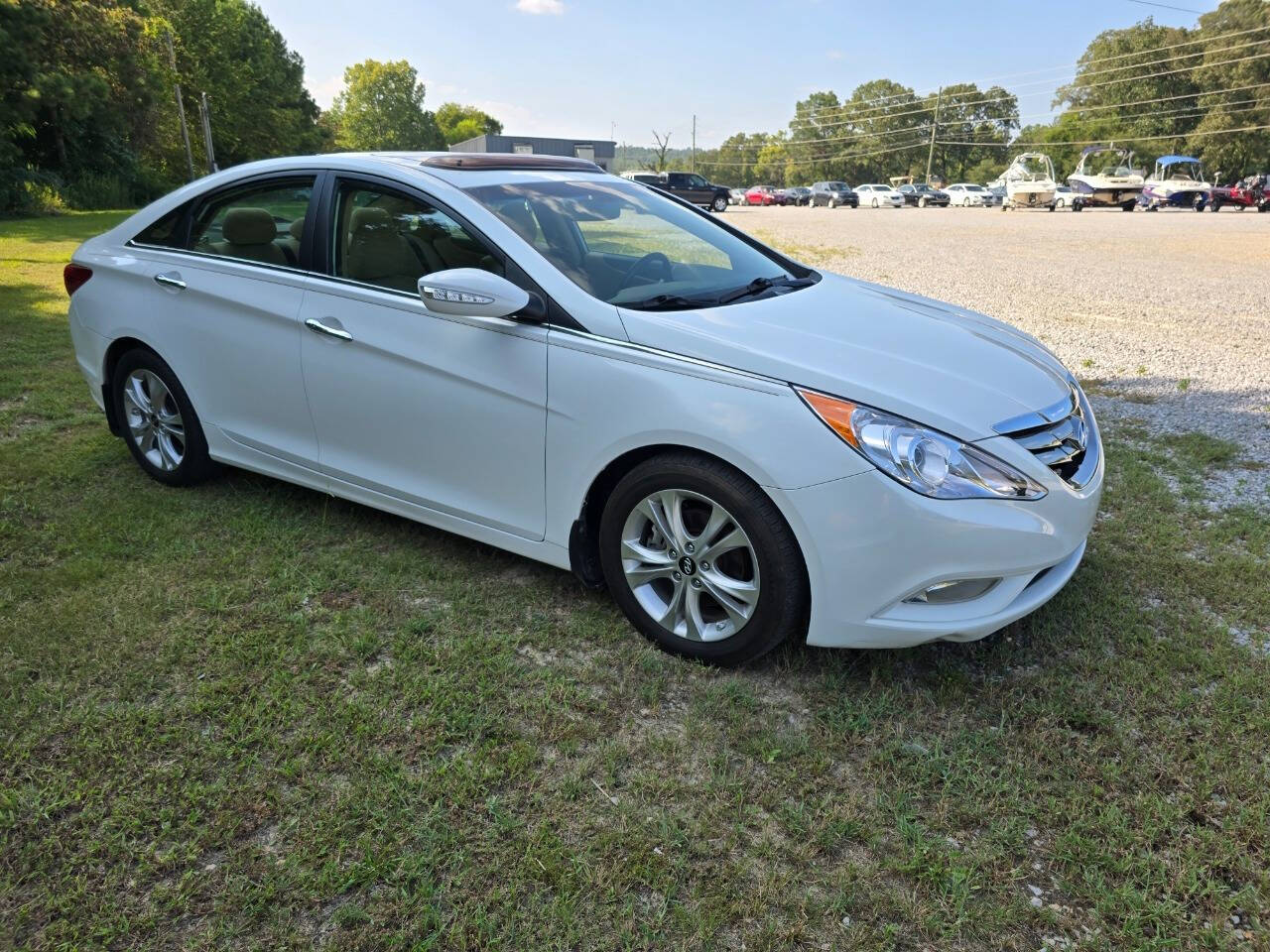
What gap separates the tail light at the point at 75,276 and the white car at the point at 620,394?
0.32m

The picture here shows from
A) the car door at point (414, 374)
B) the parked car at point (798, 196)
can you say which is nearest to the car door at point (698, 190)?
the parked car at point (798, 196)

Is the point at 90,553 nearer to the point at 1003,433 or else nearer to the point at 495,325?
the point at 495,325

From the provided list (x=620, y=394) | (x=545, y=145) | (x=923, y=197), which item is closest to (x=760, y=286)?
(x=620, y=394)

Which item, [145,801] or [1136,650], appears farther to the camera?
[1136,650]

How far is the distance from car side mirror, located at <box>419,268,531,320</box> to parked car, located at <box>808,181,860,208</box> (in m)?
51.4

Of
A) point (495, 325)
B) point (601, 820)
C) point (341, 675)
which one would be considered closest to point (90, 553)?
point (341, 675)

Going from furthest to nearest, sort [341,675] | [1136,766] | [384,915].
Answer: [341,675] → [1136,766] → [384,915]

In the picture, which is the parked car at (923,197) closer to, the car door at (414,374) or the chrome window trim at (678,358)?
the car door at (414,374)

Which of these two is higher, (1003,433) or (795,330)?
(795,330)

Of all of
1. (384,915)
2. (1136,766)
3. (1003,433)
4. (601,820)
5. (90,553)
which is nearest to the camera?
(384,915)

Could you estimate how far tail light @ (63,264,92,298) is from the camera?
4.41m

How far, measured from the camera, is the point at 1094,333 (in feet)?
27.9

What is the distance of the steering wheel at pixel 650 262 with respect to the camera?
319 centimetres

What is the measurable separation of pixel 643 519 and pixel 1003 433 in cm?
116
